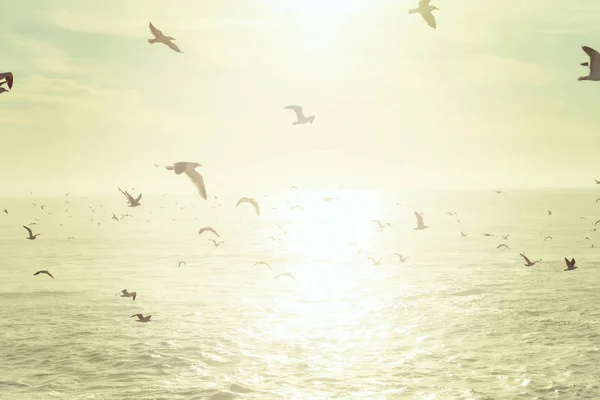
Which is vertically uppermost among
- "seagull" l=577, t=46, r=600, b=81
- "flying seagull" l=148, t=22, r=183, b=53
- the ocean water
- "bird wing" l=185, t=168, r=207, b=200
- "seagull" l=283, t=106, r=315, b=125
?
"seagull" l=577, t=46, r=600, b=81

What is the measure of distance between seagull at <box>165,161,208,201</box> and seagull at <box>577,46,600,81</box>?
42.4 feet

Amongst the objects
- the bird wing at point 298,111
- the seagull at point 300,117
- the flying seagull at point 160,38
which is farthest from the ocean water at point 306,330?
the flying seagull at point 160,38

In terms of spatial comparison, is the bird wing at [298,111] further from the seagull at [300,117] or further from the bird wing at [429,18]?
the bird wing at [429,18]

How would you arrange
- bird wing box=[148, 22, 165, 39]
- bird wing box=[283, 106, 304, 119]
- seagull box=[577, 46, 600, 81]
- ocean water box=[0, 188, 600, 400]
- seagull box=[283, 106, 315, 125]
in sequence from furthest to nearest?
ocean water box=[0, 188, 600, 400] → bird wing box=[283, 106, 304, 119] → seagull box=[283, 106, 315, 125] → bird wing box=[148, 22, 165, 39] → seagull box=[577, 46, 600, 81]

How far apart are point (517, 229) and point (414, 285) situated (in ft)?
275

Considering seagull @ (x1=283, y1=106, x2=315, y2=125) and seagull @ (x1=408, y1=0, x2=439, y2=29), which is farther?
seagull @ (x1=283, y1=106, x2=315, y2=125)

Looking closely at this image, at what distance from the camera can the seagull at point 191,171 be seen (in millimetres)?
20844

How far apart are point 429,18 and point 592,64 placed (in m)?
5.56

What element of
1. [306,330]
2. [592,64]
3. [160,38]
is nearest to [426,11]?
[592,64]

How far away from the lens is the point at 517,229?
13412cm

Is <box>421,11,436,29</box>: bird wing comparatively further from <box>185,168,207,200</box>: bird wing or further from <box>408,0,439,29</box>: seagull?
<box>185,168,207,200</box>: bird wing

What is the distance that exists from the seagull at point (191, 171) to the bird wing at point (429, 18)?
31.2 feet

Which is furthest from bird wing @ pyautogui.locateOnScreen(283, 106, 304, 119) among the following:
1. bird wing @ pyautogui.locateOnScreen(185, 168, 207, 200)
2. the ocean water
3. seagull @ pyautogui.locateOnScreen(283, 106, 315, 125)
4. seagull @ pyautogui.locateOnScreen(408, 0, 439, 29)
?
the ocean water

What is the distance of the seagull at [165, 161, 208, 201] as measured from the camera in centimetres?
2084
